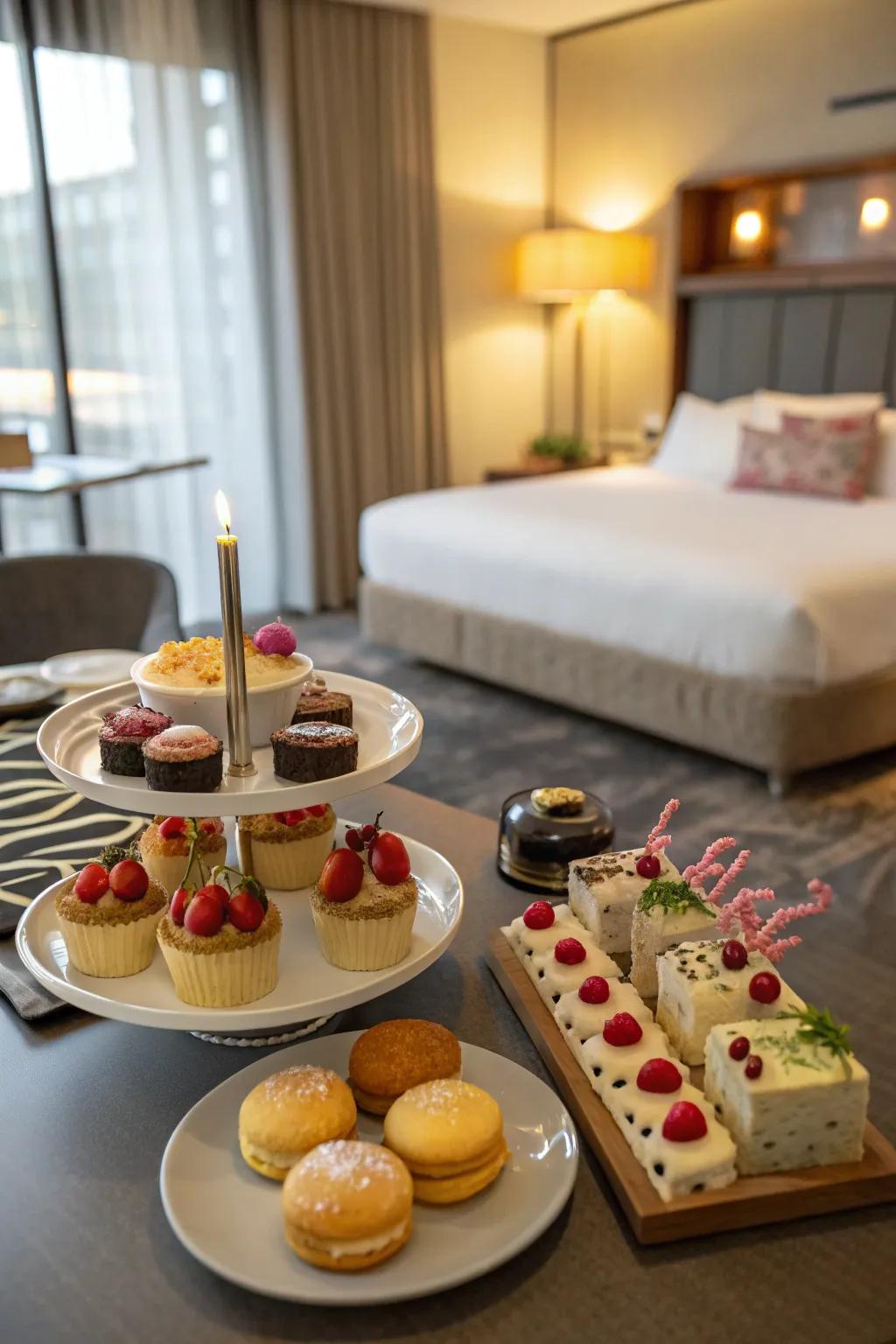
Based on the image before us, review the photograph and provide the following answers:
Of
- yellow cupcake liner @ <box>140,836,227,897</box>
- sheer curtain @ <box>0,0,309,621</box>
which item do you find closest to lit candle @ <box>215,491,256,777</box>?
yellow cupcake liner @ <box>140,836,227,897</box>

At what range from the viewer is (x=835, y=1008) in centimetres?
116

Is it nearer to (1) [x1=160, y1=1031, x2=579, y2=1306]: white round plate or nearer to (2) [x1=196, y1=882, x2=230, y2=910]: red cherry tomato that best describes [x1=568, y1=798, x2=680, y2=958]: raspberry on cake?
(1) [x1=160, y1=1031, x2=579, y2=1306]: white round plate

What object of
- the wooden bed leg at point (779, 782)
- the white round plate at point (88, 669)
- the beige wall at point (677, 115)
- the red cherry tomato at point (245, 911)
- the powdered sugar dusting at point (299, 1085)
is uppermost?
the beige wall at point (677, 115)

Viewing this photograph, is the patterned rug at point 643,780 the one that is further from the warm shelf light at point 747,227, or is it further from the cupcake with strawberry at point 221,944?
the warm shelf light at point 747,227

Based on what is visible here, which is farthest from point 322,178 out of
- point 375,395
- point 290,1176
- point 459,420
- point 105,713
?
point 290,1176

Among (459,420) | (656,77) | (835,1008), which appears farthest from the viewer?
(459,420)

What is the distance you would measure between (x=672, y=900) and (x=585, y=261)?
4.57 metres

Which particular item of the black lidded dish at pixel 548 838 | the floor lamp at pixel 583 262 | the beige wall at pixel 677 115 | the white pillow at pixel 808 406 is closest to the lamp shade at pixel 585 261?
the floor lamp at pixel 583 262

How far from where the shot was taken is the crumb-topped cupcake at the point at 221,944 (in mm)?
931

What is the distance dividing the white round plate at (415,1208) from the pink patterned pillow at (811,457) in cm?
349

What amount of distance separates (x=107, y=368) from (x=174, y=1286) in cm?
419

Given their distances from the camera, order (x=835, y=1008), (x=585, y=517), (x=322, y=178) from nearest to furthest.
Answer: (x=835, y=1008) → (x=585, y=517) → (x=322, y=178)

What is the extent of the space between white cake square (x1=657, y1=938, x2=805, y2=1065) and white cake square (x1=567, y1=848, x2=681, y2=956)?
140 mm

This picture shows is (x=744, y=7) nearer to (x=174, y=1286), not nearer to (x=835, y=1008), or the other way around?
(x=835, y=1008)
